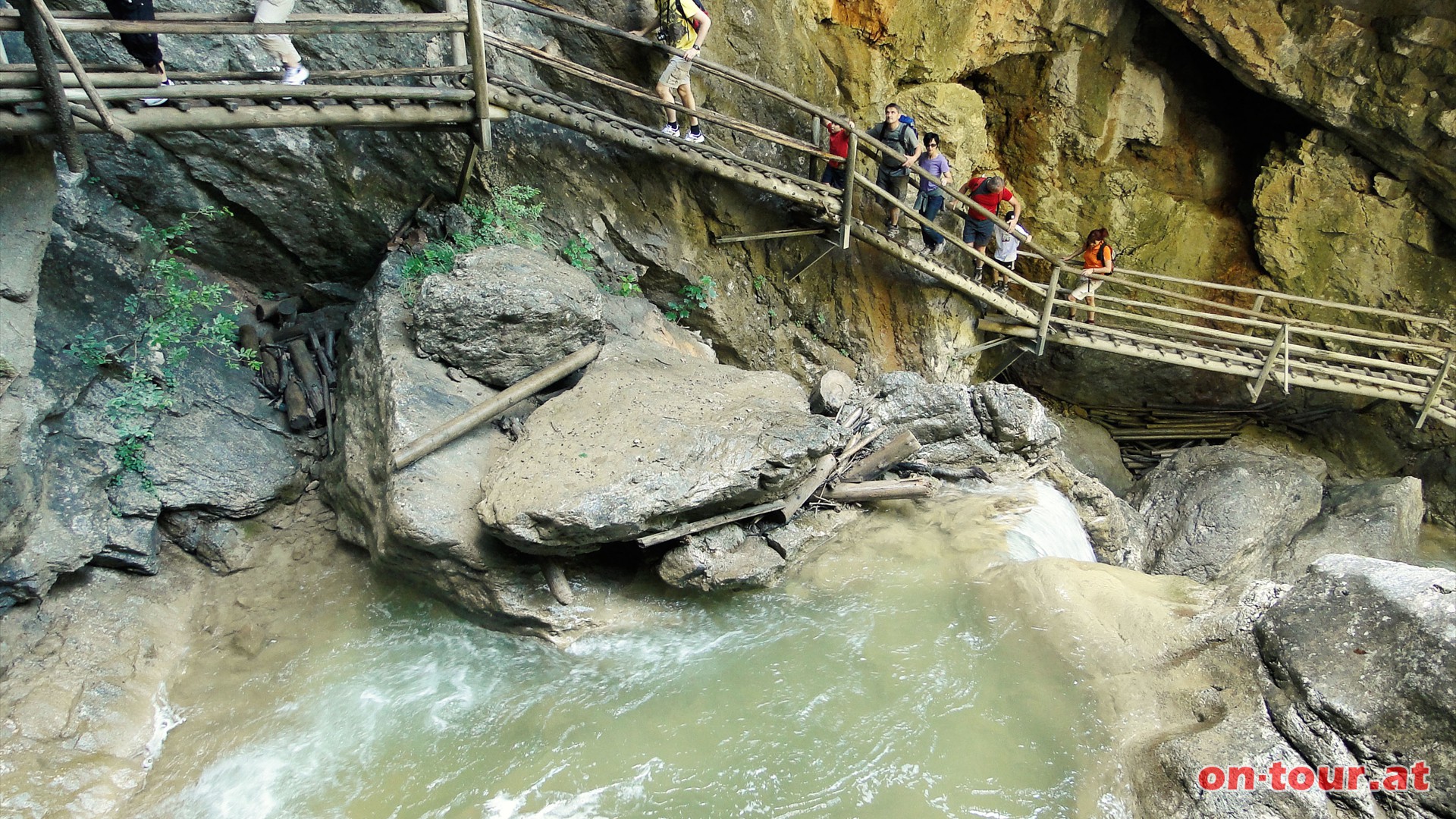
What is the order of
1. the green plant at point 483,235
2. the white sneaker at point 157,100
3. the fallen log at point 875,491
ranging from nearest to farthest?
1. the white sneaker at point 157,100
2. the green plant at point 483,235
3. the fallen log at point 875,491

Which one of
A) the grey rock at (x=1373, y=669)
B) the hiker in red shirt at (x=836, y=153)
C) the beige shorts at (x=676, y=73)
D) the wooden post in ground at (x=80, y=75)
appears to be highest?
the beige shorts at (x=676, y=73)

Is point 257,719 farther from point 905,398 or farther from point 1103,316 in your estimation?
point 1103,316

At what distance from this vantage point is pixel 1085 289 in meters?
10.2

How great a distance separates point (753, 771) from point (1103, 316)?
10110 mm

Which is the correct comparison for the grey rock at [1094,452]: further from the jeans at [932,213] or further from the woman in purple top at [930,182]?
the woman in purple top at [930,182]

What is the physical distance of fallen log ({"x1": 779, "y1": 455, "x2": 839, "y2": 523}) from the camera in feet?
22.4

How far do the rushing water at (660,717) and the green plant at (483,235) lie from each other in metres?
2.86

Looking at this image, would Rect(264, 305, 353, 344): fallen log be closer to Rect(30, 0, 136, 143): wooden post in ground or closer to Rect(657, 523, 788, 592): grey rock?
Rect(30, 0, 136, 143): wooden post in ground

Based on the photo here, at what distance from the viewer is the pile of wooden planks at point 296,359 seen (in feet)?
23.6

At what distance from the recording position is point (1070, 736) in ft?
17.1

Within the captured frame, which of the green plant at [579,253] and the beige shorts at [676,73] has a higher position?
the beige shorts at [676,73]

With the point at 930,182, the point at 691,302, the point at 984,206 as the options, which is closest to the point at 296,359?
the point at 691,302

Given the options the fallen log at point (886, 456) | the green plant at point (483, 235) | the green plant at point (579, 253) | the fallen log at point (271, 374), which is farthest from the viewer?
the green plant at point (579, 253)

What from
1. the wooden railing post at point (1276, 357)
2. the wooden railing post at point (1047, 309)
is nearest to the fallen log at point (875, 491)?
the wooden railing post at point (1047, 309)
